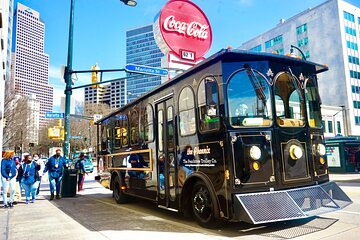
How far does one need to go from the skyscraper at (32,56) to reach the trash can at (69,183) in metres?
54.6

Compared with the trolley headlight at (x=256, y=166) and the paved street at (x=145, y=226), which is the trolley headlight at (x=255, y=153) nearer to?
the trolley headlight at (x=256, y=166)

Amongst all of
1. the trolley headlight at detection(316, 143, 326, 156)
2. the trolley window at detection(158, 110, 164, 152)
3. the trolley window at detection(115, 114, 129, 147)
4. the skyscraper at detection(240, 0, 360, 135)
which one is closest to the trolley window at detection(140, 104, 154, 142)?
the trolley window at detection(158, 110, 164, 152)

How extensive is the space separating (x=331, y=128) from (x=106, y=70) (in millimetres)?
39496

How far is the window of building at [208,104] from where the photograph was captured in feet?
18.0

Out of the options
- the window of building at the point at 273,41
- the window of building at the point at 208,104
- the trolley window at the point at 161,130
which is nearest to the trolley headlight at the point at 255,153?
the window of building at the point at 208,104

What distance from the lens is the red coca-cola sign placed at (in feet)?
50.1

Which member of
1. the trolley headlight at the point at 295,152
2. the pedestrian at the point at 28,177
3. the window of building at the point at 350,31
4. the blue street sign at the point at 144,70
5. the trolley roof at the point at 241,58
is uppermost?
the window of building at the point at 350,31

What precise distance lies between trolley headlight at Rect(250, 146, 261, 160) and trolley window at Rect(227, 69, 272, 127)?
40 cm

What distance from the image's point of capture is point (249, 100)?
548 centimetres

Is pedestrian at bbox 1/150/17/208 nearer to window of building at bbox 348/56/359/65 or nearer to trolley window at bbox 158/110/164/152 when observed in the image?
trolley window at bbox 158/110/164/152

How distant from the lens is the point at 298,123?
19.4 ft

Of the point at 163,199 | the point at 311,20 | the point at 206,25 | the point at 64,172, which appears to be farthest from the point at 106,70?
the point at 311,20

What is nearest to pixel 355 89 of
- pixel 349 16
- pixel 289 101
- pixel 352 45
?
pixel 352 45

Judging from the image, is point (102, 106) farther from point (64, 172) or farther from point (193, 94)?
point (193, 94)
